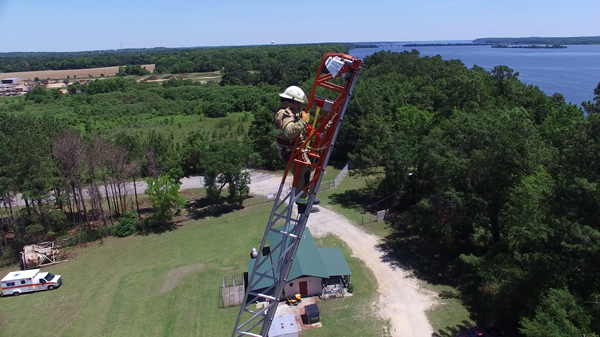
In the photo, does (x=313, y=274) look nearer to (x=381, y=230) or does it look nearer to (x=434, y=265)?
(x=434, y=265)

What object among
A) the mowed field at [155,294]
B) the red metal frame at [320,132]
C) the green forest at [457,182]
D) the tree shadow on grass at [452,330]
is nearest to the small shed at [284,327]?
the mowed field at [155,294]

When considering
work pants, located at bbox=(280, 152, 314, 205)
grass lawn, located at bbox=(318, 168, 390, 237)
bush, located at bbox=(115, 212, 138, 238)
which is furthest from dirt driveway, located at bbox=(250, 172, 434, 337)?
bush, located at bbox=(115, 212, 138, 238)

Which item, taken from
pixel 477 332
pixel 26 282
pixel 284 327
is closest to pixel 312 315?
pixel 284 327

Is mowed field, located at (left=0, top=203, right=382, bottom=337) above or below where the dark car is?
below

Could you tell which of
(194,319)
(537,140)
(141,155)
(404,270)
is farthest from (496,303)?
(141,155)

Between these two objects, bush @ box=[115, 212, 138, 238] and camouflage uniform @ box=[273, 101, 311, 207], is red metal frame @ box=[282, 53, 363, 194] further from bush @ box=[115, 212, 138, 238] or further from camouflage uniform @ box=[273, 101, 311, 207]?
bush @ box=[115, 212, 138, 238]
